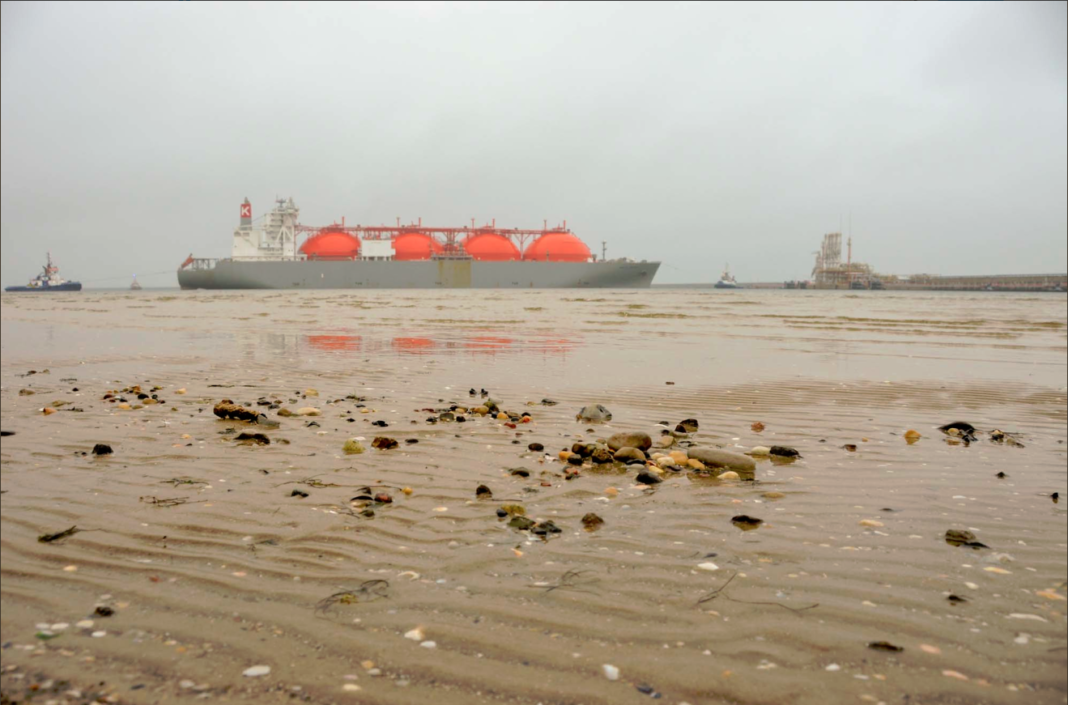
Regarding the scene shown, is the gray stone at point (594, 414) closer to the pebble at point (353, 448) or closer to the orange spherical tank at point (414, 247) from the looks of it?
the pebble at point (353, 448)

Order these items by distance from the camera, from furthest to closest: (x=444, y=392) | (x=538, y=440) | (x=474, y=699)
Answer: (x=444, y=392)
(x=538, y=440)
(x=474, y=699)

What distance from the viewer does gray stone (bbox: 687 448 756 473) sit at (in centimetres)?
407

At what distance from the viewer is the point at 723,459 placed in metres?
4.14

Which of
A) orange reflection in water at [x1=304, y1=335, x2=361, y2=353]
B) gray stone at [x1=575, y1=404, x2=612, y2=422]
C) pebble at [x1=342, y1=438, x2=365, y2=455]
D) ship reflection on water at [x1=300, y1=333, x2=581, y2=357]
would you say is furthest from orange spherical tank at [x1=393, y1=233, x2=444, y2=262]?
pebble at [x1=342, y1=438, x2=365, y2=455]

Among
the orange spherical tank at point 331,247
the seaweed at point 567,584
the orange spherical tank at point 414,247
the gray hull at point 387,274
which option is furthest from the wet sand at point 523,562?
the orange spherical tank at point 331,247

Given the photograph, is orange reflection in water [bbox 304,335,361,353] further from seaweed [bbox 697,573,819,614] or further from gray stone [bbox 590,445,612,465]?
seaweed [bbox 697,573,819,614]

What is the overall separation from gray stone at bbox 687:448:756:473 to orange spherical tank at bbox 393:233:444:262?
7218 cm

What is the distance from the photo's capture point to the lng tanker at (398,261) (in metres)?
71.4

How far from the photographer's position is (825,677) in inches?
76.3

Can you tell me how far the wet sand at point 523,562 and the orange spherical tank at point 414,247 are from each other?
69.5m

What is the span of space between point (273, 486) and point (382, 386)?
3.71 m

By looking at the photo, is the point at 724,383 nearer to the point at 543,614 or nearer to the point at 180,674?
the point at 543,614

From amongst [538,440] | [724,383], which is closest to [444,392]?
[538,440]

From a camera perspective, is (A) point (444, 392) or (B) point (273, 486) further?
(A) point (444, 392)
